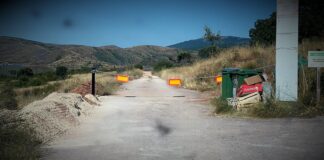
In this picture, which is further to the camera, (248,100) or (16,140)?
(248,100)

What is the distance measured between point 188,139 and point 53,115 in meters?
3.94

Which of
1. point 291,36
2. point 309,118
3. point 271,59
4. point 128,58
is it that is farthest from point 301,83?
point 128,58

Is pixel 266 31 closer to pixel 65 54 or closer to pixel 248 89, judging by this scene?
pixel 248 89

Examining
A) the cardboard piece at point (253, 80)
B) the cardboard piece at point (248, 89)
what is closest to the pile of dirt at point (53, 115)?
the cardboard piece at point (248, 89)

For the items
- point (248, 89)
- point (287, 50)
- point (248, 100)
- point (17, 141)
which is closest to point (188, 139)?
point (17, 141)

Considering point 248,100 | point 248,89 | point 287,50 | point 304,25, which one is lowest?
point 248,100

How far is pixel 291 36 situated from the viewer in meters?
11.3

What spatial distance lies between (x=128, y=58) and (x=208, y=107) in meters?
160

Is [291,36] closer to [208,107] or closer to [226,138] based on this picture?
[208,107]

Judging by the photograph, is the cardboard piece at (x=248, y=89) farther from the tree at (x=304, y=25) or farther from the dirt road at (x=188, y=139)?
the tree at (x=304, y=25)

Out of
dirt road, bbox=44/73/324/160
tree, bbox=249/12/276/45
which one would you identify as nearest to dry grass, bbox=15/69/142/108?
dirt road, bbox=44/73/324/160

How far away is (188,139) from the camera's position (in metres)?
7.99

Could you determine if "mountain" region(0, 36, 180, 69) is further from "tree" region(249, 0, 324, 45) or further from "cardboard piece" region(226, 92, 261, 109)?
"cardboard piece" region(226, 92, 261, 109)

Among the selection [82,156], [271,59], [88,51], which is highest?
[88,51]
